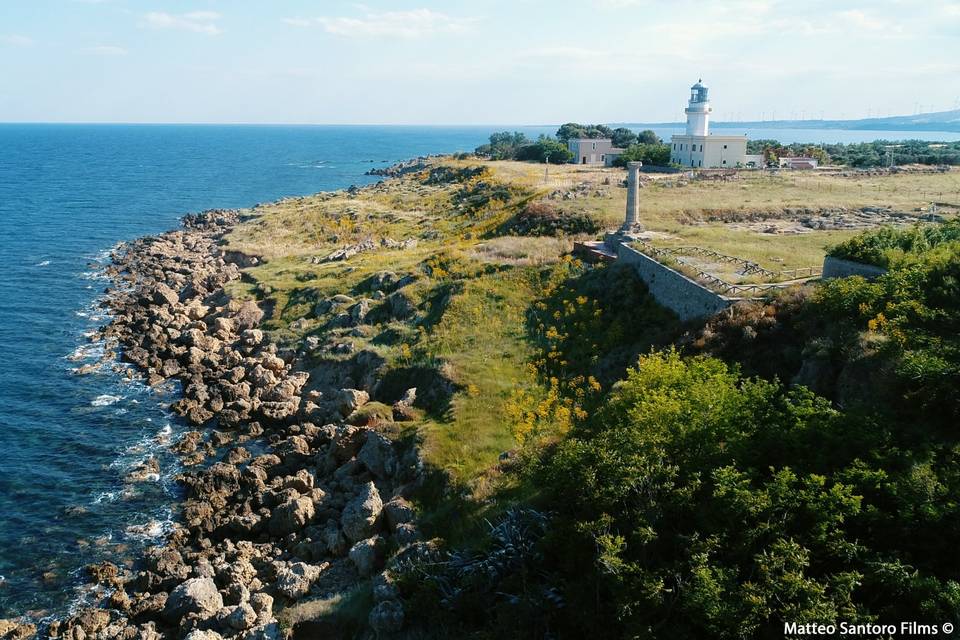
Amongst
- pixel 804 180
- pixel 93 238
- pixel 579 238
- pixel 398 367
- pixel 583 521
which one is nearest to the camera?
pixel 583 521

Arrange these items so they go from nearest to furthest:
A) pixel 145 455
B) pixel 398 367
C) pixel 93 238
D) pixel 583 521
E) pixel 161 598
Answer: pixel 583 521, pixel 161 598, pixel 145 455, pixel 398 367, pixel 93 238

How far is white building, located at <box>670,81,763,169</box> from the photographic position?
80.9m

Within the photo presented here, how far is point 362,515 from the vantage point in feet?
78.6

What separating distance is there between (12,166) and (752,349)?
625 feet

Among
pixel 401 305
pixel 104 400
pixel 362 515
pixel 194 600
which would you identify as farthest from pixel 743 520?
pixel 104 400

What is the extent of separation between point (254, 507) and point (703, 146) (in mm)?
71996

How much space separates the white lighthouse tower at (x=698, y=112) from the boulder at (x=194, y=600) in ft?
265

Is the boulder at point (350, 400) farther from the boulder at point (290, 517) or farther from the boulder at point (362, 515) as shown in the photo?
the boulder at point (362, 515)

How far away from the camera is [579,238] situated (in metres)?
45.2

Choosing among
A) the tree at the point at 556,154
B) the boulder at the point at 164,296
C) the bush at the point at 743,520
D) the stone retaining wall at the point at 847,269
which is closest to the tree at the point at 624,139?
the tree at the point at 556,154

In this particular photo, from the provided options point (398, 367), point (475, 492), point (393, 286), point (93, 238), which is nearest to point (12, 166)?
point (93, 238)

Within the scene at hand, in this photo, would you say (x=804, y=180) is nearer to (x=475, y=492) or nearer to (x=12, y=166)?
(x=475, y=492)

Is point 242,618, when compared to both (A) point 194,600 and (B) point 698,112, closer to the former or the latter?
(A) point 194,600

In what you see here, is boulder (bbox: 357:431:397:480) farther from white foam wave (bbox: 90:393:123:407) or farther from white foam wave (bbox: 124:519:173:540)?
white foam wave (bbox: 90:393:123:407)
